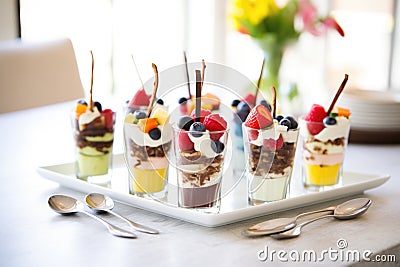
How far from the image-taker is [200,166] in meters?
1.27

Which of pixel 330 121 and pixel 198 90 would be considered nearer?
pixel 198 90

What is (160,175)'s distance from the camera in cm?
141

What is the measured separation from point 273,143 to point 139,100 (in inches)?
12.6

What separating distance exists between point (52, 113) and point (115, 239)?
3.64ft

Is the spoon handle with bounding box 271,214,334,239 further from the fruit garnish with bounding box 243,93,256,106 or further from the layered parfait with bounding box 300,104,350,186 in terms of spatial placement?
the fruit garnish with bounding box 243,93,256,106

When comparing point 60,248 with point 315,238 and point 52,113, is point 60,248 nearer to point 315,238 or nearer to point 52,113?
point 315,238

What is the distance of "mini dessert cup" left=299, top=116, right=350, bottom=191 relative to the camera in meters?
1.48

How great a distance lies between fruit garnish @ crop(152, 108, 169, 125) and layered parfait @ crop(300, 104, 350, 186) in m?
0.30

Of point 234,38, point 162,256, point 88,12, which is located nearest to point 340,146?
point 162,256

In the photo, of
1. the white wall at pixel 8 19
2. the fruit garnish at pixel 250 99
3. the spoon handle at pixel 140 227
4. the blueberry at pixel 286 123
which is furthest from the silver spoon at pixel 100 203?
the white wall at pixel 8 19

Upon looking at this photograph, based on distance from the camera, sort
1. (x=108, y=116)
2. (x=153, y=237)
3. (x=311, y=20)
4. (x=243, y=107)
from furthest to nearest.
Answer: (x=311, y=20), (x=243, y=107), (x=108, y=116), (x=153, y=237)

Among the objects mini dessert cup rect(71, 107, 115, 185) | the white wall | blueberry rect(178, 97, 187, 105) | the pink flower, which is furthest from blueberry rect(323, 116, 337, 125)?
the white wall

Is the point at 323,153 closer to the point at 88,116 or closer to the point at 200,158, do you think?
the point at 200,158

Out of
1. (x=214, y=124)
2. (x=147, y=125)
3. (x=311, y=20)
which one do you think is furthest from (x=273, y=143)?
(x=311, y=20)
